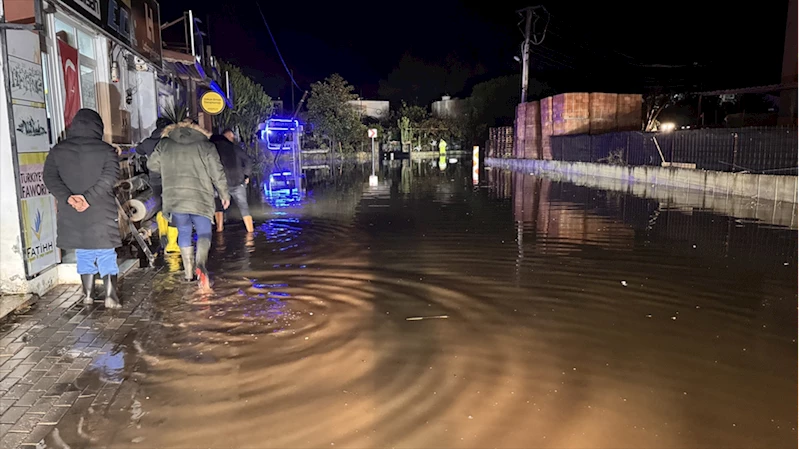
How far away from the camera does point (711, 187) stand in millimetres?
16047

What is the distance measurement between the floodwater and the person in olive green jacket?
31.2 inches

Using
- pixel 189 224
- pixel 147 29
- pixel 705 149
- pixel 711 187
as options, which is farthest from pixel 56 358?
pixel 705 149

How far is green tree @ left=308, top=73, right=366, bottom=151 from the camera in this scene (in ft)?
139

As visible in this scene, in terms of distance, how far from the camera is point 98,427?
11.0 feet

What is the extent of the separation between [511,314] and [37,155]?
509 centimetres

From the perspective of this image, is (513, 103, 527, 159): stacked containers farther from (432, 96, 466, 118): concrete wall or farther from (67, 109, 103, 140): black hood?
(67, 109, 103, 140): black hood

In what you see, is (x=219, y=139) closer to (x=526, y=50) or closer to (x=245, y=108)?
(x=245, y=108)

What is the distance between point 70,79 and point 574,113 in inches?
894

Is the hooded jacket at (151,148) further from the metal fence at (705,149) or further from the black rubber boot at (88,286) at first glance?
the metal fence at (705,149)

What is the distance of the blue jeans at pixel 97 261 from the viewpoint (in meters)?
5.52

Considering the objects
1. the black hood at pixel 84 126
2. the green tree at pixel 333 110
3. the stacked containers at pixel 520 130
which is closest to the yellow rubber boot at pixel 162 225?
the black hood at pixel 84 126

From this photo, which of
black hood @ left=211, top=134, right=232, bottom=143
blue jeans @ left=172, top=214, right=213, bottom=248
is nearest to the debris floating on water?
blue jeans @ left=172, top=214, right=213, bottom=248

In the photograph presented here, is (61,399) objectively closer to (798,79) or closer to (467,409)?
(467,409)

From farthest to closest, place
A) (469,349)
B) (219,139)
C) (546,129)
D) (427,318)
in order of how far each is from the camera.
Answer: (546,129), (219,139), (427,318), (469,349)
